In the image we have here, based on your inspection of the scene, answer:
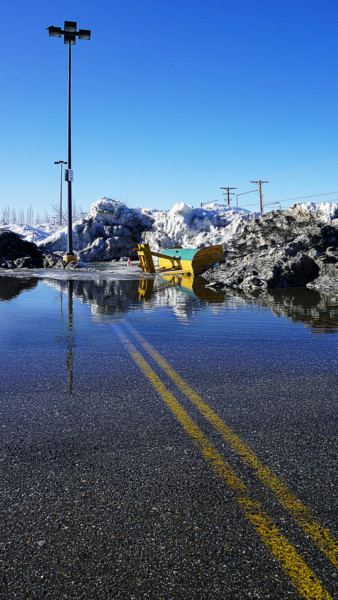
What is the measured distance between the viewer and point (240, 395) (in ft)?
14.1

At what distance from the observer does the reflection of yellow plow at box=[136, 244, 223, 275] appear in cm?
2494

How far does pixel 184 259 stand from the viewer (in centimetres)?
2569

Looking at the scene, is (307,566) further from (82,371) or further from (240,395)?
(82,371)

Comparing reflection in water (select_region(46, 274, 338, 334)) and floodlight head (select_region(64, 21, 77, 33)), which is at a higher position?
floodlight head (select_region(64, 21, 77, 33))

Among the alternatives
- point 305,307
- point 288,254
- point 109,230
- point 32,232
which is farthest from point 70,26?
point 32,232

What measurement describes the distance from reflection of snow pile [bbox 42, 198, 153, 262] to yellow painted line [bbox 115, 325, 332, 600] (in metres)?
55.5

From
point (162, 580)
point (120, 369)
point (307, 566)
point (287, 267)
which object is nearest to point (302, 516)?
point (307, 566)

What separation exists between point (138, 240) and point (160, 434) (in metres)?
57.7

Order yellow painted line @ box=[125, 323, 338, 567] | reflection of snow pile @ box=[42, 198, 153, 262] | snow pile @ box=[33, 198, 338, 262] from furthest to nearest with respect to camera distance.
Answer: reflection of snow pile @ box=[42, 198, 153, 262] < snow pile @ box=[33, 198, 338, 262] < yellow painted line @ box=[125, 323, 338, 567]

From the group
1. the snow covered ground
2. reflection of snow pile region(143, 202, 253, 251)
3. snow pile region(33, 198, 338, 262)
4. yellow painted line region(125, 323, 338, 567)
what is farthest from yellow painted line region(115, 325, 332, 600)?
reflection of snow pile region(143, 202, 253, 251)

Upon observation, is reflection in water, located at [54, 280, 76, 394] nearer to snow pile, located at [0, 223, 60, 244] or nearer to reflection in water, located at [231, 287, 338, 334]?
reflection in water, located at [231, 287, 338, 334]

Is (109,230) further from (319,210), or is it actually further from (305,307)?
(305,307)

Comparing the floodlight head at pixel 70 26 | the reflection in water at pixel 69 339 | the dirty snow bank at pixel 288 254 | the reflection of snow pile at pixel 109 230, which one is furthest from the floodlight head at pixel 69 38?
the reflection of snow pile at pixel 109 230

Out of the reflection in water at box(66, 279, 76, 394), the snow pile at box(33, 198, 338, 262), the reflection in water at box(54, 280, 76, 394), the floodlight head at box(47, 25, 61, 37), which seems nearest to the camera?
the reflection in water at box(66, 279, 76, 394)
